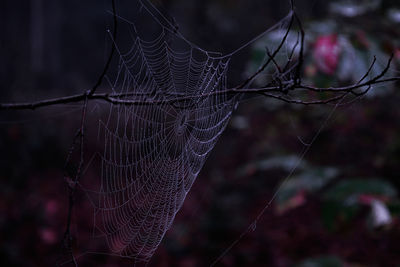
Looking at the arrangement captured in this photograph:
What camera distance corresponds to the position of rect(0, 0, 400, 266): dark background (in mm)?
3557

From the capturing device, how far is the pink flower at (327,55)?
2383 mm

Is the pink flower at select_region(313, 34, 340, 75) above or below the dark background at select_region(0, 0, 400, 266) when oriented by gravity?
Result: above

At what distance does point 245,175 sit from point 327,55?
10.5 feet

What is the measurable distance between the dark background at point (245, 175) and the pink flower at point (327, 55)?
0.09 m

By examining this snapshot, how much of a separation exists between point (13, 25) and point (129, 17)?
3.61 m

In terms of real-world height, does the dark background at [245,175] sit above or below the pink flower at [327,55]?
below

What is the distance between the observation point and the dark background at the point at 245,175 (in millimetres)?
3557

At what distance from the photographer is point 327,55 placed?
240cm

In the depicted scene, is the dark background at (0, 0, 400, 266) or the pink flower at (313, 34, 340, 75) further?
the dark background at (0, 0, 400, 266)

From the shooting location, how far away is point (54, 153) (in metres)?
7.17

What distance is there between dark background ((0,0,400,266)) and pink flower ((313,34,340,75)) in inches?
3.7

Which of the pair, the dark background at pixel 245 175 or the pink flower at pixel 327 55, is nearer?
the pink flower at pixel 327 55

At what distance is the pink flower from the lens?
2383 mm

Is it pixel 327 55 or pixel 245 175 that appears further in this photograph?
pixel 245 175
